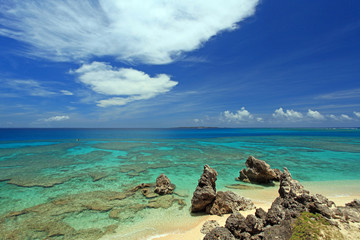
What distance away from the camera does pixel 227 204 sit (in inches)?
393

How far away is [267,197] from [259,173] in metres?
3.07

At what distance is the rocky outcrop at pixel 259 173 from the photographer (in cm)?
1544

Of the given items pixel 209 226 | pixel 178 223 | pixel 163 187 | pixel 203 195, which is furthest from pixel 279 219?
pixel 163 187

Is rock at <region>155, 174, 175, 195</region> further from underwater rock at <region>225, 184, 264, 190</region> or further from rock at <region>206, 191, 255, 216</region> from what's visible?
underwater rock at <region>225, 184, 264, 190</region>

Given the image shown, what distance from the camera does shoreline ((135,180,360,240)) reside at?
838 centimetres

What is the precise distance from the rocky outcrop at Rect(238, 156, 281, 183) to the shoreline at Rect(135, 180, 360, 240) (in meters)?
0.83

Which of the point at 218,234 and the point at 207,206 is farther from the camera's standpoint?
the point at 207,206

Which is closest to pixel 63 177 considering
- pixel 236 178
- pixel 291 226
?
pixel 236 178

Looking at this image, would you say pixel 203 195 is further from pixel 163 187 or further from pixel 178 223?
pixel 163 187

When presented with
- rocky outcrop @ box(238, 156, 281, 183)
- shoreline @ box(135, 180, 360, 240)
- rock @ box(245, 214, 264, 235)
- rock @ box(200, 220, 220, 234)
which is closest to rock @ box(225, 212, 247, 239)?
rock @ box(245, 214, 264, 235)

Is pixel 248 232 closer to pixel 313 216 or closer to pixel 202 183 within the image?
pixel 313 216

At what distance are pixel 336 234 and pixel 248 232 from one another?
275cm

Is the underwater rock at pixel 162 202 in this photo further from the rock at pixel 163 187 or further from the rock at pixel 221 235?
the rock at pixel 221 235

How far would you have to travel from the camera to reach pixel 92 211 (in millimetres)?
11109
